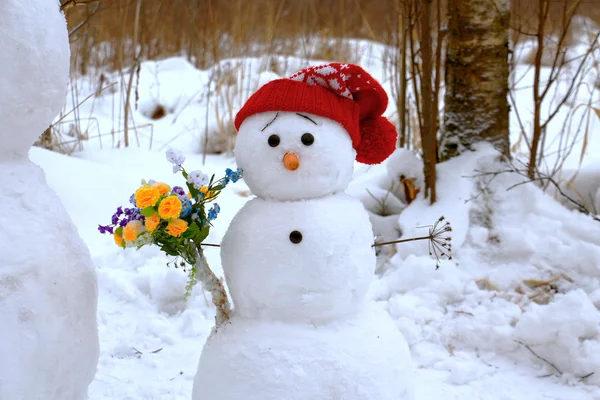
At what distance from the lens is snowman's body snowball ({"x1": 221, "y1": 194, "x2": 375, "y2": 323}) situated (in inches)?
39.3

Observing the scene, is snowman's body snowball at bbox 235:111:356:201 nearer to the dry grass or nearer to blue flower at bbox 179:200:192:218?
blue flower at bbox 179:200:192:218

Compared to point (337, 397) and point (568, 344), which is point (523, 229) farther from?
point (337, 397)

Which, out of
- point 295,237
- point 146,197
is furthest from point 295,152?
point 146,197

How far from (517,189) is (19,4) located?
5.57ft

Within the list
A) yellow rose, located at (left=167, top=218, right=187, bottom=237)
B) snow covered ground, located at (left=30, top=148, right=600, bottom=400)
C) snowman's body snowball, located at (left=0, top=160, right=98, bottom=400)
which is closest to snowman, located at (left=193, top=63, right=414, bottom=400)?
yellow rose, located at (left=167, top=218, right=187, bottom=237)

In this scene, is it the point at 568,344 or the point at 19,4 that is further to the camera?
the point at 568,344

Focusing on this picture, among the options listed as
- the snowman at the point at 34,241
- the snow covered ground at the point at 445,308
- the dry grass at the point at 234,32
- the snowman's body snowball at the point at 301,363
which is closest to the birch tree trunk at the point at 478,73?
the snow covered ground at the point at 445,308

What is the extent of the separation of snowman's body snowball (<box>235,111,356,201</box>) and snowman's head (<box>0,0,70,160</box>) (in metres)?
0.33

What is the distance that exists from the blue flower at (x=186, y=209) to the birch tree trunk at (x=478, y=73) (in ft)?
4.57

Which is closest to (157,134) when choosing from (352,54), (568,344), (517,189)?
(352,54)

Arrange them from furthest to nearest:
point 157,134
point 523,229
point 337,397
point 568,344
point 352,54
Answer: point 352,54 < point 157,134 < point 523,229 < point 568,344 < point 337,397

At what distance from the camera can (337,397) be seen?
0.98 metres

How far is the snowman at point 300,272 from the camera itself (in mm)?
990

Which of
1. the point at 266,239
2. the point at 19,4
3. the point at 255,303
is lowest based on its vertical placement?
the point at 255,303
